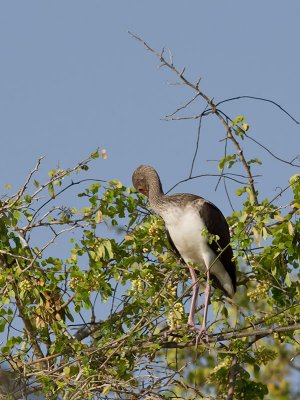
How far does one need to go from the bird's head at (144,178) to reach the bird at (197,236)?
43cm

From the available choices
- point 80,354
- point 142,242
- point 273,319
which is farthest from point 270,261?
point 80,354

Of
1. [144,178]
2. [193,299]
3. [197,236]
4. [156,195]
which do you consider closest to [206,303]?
[193,299]

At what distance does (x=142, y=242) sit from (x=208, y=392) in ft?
3.91

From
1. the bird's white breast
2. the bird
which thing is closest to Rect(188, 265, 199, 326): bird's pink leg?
the bird

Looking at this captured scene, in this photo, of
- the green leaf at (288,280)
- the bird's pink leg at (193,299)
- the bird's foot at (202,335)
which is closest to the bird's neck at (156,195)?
the bird's pink leg at (193,299)

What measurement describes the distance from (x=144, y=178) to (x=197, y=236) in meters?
0.96

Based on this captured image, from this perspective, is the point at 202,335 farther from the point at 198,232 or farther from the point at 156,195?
the point at 156,195

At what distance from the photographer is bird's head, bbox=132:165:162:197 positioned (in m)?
9.01

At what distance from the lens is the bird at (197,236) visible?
8266mm

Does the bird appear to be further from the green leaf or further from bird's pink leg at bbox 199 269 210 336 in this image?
the green leaf

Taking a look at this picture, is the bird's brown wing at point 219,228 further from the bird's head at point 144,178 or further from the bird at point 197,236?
the bird's head at point 144,178

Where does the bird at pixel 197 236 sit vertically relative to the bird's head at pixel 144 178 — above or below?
below

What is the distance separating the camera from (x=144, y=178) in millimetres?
9102

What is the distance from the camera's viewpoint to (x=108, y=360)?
7355mm
